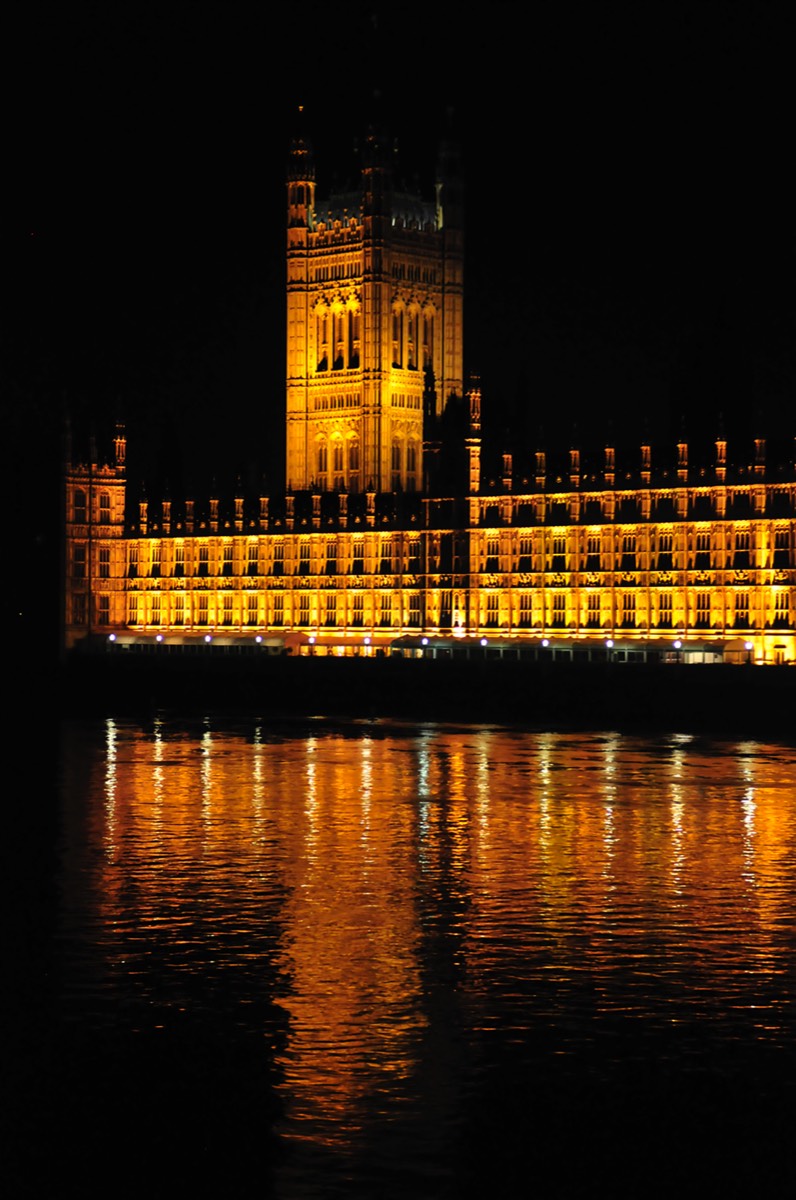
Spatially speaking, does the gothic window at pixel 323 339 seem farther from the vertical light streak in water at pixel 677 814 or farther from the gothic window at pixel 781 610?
the vertical light streak in water at pixel 677 814

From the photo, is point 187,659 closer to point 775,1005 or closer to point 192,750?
point 192,750

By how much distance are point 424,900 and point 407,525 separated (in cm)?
8215

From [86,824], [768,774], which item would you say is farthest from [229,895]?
[768,774]

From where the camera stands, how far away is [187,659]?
4478 inches

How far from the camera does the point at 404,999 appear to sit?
28234 millimetres

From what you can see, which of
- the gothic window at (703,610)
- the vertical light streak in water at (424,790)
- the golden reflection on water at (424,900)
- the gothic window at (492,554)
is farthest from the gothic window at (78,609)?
the golden reflection on water at (424,900)

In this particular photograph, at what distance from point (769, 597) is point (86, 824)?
55.1m

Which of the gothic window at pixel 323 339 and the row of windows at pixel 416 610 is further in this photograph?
the gothic window at pixel 323 339

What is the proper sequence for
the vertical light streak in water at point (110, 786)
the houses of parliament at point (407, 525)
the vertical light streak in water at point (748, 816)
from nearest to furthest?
the vertical light streak in water at point (748, 816), the vertical light streak in water at point (110, 786), the houses of parliament at point (407, 525)

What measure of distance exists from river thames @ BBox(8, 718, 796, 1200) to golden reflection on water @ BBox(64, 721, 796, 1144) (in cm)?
9

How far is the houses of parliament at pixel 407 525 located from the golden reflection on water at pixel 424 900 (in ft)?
117

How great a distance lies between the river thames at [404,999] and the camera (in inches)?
850

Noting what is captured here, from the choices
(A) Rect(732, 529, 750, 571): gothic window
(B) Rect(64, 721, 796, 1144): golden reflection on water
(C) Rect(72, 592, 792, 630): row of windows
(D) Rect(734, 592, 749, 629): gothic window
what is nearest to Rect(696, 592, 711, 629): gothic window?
(C) Rect(72, 592, 792, 630): row of windows

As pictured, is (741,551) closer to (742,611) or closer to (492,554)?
(742,611)
